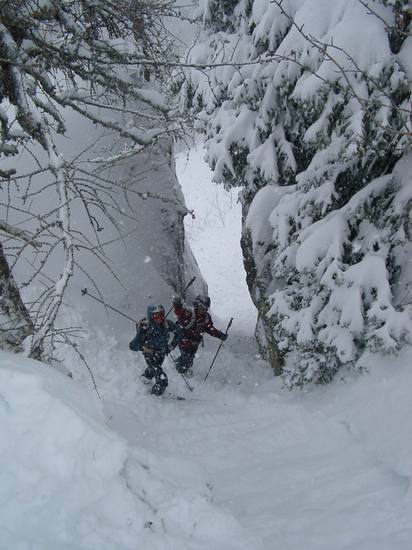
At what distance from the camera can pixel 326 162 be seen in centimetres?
601

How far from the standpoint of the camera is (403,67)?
15.8 ft

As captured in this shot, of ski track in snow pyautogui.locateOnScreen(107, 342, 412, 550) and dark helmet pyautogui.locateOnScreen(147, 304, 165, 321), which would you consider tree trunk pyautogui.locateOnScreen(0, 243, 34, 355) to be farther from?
dark helmet pyautogui.locateOnScreen(147, 304, 165, 321)

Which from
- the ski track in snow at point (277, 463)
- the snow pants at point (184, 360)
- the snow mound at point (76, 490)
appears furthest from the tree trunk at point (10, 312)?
the snow pants at point (184, 360)

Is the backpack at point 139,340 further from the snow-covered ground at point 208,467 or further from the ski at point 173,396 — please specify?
the ski at point 173,396

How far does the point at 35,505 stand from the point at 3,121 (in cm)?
431

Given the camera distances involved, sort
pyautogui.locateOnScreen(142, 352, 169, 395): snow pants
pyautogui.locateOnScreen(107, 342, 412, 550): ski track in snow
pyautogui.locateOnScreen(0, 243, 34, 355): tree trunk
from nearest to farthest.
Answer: pyautogui.locateOnScreen(107, 342, 412, 550): ski track in snow → pyautogui.locateOnScreen(0, 243, 34, 355): tree trunk → pyautogui.locateOnScreen(142, 352, 169, 395): snow pants

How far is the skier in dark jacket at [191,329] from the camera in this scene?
341 inches

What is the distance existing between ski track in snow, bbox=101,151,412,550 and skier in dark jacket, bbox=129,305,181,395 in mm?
406

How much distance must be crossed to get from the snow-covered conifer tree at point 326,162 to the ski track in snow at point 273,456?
2.82 ft

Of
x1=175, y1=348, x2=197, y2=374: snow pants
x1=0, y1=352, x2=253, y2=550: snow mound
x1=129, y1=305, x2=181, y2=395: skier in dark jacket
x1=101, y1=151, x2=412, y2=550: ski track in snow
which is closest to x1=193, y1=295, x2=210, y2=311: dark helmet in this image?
x1=175, y1=348, x2=197, y2=374: snow pants

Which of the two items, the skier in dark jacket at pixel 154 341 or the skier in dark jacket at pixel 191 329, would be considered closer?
the skier in dark jacket at pixel 154 341

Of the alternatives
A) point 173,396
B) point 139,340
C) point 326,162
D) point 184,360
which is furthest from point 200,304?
point 326,162

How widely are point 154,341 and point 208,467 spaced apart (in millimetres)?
2949

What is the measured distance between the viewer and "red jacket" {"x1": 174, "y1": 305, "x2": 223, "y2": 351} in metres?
8.63
